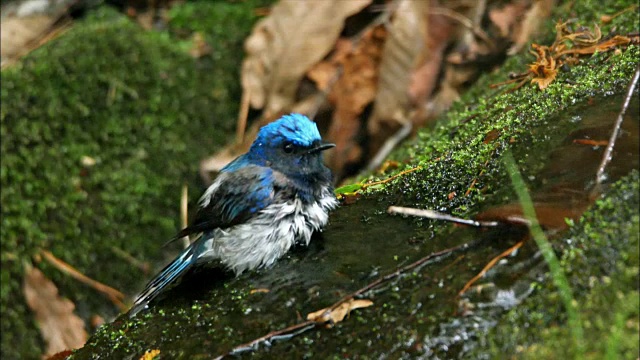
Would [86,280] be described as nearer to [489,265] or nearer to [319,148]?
[319,148]

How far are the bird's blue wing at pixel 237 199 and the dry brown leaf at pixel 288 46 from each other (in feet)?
8.73

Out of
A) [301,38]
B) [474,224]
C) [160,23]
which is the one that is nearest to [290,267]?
[474,224]

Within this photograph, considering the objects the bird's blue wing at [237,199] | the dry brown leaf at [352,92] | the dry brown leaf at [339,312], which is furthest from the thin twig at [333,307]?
the dry brown leaf at [352,92]

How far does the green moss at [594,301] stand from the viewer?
2.10 meters

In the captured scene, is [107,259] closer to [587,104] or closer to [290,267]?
[290,267]

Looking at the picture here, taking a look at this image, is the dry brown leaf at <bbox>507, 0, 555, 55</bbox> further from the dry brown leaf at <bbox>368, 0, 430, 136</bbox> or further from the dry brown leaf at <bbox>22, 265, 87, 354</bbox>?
the dry brown leaf at <bbox>22, 265, 87, 354</bbox>

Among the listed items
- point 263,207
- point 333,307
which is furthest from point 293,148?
point 333,307

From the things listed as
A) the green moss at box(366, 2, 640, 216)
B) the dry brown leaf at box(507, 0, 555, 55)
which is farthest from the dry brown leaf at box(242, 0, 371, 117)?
the green moss at box(366, 2, 640, 216)

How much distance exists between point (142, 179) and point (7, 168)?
97 cm

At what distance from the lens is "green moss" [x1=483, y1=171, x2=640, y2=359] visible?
82.5 inches

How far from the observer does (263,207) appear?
338 cm

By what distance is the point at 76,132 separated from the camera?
5.62 metres

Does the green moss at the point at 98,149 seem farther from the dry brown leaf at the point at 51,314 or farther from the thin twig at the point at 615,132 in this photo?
the thin twig at the point at 615,132

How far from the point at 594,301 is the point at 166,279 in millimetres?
1834
